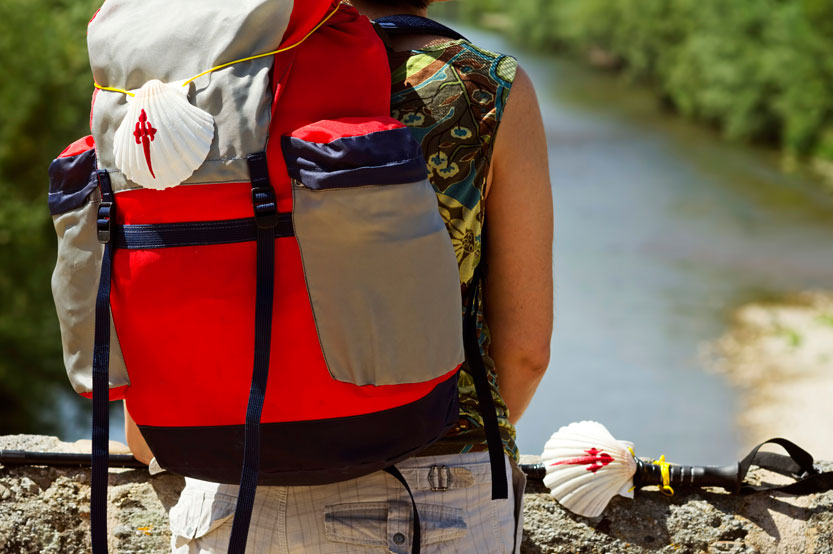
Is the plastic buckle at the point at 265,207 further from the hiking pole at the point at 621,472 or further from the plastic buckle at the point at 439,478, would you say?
the hiking pole at the point at 621,472

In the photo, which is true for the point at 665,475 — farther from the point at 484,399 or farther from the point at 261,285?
the point at 261,285

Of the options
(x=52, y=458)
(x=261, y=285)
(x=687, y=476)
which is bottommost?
(x=52, y=458)

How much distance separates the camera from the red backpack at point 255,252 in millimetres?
930

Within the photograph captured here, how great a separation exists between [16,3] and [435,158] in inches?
436

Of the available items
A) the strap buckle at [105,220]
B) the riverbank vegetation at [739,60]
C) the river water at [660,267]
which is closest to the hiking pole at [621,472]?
the strap buckle at [105,220]

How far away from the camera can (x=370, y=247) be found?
921 millimetres

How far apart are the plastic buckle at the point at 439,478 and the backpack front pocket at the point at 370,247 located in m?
0.18

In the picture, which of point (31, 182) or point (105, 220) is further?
point (31, 182)

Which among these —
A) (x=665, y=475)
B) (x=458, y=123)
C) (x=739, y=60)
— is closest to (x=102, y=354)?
(x=458, y=123)

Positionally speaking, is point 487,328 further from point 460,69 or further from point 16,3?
point 16,3

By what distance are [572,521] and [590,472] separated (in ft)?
0.29

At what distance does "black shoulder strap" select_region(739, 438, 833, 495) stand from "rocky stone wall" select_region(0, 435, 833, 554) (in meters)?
0.02

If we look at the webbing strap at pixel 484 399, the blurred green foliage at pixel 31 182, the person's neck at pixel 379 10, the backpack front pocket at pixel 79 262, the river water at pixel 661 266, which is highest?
the person's neck at pixel 379 10

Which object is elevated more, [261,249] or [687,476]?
[261,249]
